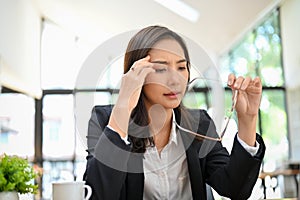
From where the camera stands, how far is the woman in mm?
→ 880

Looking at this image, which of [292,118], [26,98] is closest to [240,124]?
[292,118]

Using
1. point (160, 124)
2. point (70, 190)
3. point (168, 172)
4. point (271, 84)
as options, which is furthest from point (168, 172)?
point (271, 84)

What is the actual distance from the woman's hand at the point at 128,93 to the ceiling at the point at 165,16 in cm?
470

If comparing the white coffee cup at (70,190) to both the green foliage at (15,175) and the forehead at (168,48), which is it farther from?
the forehead at (168,48)

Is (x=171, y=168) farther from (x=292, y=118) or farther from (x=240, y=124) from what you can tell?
(x=292, y=118)

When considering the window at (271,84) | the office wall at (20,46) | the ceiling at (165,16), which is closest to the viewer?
the office wall at (20,46)

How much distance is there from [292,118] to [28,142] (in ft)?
12.7

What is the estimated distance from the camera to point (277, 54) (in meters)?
6.43

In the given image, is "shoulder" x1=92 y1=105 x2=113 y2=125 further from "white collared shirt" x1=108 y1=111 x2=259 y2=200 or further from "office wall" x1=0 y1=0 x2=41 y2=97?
"office wall" x1=0 y1=0 x2=41 y2=97

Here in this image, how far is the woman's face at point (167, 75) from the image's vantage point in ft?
2.85

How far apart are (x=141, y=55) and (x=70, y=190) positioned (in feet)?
0.99

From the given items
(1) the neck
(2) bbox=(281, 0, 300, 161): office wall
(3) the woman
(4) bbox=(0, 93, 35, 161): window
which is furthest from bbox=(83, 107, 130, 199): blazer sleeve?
(4) bbox=(0, 93, 35, 161): window

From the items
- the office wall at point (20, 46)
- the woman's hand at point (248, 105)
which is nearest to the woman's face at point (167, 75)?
the woman's hand at point (248, 105)

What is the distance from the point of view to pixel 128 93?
0.88m
